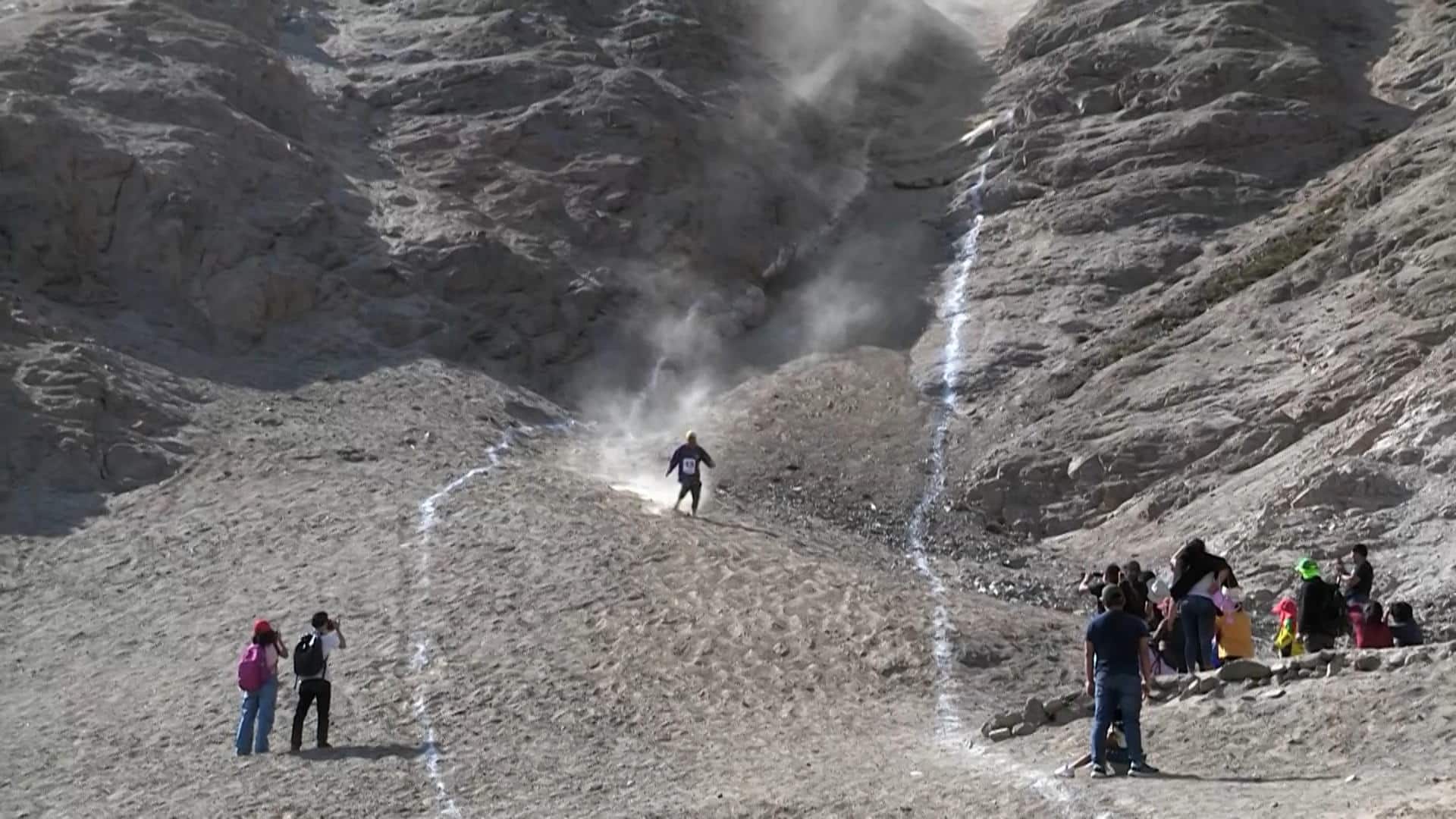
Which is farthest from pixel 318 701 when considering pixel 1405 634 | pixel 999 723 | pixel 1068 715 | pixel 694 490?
pixel 1405 634

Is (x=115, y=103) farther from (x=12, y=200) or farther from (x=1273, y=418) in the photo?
(x=1273, y=418)

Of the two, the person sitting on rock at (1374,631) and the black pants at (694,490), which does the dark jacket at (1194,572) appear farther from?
the black pants at (694,490)

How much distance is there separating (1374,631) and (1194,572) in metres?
1.75

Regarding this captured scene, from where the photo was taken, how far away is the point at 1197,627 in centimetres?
1366

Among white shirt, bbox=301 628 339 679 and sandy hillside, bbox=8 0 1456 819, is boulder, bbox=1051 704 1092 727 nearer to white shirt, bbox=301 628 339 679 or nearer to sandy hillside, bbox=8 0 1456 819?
sandy hillside, bbox=8 0 1456 819

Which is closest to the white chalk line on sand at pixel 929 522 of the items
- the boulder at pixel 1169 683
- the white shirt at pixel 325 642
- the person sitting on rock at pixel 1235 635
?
the boulder at pixel 1169 683

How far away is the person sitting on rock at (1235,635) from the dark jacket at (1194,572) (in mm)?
513

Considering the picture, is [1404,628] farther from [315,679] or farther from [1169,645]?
[315,679]

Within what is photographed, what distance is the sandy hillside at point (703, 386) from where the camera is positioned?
14.8 m

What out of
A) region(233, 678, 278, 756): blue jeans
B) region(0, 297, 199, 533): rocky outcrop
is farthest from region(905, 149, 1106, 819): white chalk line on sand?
region(0, 297, 199, 533): rocky outcrop

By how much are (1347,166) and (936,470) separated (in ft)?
31.7

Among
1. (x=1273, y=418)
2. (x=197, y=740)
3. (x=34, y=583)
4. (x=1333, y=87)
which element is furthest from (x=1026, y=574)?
(x=1333, y=87)

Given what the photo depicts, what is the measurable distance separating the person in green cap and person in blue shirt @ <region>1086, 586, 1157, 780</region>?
3587mm

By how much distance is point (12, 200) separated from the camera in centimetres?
2822
